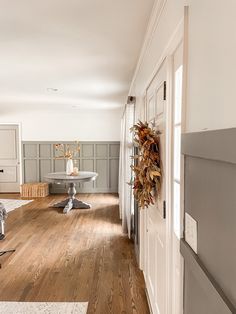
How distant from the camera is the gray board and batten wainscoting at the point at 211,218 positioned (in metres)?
0.68

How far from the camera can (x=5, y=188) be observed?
316 inches

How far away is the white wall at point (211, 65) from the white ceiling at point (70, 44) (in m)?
1.03

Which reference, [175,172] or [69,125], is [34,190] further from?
[175,172]

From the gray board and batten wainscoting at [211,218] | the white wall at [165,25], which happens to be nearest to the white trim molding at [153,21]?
the white wall at [165,25]

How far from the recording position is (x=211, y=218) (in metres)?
0.83

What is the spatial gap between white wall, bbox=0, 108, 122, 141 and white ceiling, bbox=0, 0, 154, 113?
2.89 m

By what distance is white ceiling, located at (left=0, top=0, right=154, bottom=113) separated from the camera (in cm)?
195

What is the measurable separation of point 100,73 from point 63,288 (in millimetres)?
2702

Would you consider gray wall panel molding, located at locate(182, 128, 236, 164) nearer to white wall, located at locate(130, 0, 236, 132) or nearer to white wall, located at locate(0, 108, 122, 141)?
white wall, located at locate(130, 0, 236, 132)

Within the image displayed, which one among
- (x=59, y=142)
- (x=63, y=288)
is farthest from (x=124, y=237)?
(x=59, y=142)

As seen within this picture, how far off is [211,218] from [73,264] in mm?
2808

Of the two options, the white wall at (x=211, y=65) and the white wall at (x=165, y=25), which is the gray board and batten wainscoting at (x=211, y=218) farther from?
the white wall at (x=165, y=25)

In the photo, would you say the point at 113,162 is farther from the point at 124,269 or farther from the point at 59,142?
the point at 124,269

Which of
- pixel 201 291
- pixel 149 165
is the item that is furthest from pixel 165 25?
pixel 201 291
